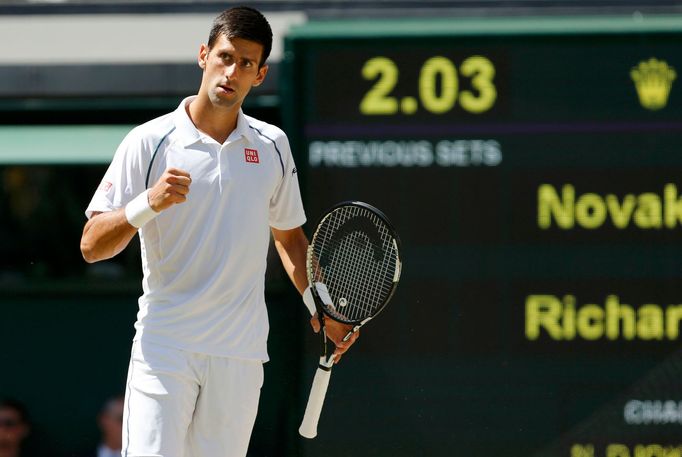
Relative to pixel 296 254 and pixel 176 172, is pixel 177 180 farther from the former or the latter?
pixel 296 254

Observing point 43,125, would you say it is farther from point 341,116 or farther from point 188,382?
point 188,382

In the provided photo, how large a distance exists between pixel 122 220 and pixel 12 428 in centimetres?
298

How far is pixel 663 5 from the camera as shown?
5781 millimetres

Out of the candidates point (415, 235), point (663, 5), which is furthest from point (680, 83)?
point (415, 235)

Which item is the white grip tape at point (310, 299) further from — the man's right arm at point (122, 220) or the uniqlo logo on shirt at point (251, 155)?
the man's right arm at point (122, 220)

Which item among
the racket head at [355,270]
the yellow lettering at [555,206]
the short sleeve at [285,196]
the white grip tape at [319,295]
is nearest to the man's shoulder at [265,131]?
the short sleeve at [285,196]

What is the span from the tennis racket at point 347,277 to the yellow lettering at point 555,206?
1088 millimetres

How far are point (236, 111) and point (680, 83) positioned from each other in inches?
105

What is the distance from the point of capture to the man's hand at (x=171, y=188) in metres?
3.29

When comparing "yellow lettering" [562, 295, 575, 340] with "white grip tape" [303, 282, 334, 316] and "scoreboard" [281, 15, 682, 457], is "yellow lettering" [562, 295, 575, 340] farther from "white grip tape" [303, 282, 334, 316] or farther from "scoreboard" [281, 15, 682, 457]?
"white grip tape" [303, 282, 334, 316]

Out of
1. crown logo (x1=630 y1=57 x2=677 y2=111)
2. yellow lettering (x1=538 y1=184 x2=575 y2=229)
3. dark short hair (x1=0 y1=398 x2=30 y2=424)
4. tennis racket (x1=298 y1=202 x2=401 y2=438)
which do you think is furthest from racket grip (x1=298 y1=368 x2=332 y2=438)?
dark short hair (x1=0 y1=398 x2=30 y2=424)

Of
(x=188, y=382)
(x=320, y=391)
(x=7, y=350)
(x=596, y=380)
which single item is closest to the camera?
(x=188, y=382)

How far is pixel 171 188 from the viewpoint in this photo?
3.29m

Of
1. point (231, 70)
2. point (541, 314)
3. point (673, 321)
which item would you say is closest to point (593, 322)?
point (541, 314)
